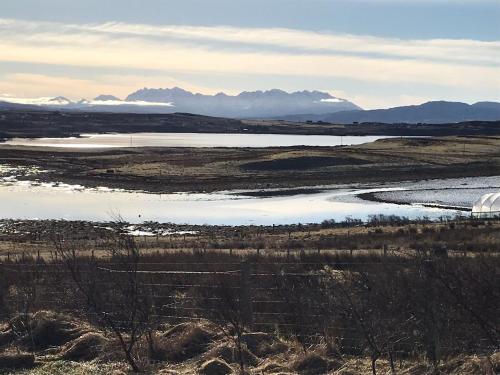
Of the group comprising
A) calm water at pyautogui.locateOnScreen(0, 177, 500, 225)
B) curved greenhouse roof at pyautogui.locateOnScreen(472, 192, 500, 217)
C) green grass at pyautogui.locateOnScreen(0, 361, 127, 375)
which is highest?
green grass at pyautogui.locateOnScreen(0, 361, 127, 375)

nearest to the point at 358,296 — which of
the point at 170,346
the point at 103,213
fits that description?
the point at 170,346

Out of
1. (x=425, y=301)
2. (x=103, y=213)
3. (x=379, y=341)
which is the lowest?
(x=103, y=213)

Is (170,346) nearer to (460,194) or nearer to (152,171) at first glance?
(460,194)

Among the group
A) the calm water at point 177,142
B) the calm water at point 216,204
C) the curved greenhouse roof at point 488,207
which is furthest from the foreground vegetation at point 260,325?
the calm water at point 177,142

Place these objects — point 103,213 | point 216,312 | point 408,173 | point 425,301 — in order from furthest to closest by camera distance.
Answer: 1. point 408,173
2. point 103,213
3. point 216,312
4. point 425,301

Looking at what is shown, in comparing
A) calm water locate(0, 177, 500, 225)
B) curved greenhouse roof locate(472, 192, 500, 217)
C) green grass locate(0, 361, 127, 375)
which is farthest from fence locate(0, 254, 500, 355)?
calm water locate(0, 177, 500, 225)

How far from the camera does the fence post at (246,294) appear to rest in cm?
987

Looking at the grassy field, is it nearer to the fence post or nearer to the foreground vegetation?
the foreground vegetation

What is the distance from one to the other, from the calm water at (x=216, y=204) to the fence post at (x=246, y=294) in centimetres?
2911

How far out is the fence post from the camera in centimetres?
987

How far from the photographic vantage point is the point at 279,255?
880 inches

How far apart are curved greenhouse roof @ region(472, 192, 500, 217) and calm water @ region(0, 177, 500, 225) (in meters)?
1.87

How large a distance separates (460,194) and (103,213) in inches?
1113

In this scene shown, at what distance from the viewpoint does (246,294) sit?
10.0 m
